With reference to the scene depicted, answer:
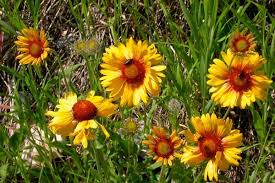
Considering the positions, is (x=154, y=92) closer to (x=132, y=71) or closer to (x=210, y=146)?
(x=132, y=71)

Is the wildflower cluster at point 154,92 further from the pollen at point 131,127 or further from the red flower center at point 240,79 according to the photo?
the pollen at point 131,127

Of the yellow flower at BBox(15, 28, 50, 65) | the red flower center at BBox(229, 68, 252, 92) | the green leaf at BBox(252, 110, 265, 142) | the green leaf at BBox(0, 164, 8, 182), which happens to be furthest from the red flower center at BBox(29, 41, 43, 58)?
the green leaf at BBox(252, 110, 265, 142)

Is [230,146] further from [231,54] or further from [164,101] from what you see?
[164,101]

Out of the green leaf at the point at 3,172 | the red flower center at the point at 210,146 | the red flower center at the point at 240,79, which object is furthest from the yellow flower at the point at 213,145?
the green leaf at the point at 3,172

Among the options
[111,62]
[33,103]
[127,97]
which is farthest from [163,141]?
[33,103]

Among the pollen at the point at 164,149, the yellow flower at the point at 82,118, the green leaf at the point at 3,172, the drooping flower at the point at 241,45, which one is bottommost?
the green leaf at the point at 3,172

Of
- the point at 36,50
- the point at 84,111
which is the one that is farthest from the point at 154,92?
the point at 36,50
